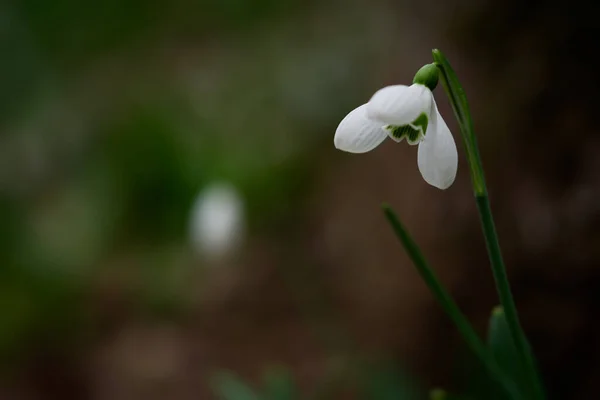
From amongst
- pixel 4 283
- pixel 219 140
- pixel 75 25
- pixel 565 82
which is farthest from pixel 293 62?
pixel 565 82

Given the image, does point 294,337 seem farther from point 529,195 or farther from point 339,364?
point 529,195

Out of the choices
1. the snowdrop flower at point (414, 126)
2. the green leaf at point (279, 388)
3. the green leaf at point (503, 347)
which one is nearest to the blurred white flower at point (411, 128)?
the snowdrop flower at point (414, 126)

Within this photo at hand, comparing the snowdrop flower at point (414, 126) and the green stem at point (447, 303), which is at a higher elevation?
the snowdrop flower at point (414, 126)

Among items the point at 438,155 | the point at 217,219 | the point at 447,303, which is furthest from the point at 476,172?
the point at 217,219

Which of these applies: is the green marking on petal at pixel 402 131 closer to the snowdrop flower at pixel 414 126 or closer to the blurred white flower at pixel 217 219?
the snowdrop flower at pixel 414 126

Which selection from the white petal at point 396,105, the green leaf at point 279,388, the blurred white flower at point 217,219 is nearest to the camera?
the white petal at point 396,105

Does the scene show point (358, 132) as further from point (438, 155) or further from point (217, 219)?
point (217, 219)

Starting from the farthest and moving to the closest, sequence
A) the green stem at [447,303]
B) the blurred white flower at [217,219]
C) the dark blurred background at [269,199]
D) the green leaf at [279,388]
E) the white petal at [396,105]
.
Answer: the blurred white flower at [217,219] → the dark blurred background at [269,199] → the green leaf at [279,388] → the green stem at [447,303] → the white petal at [396,105]
